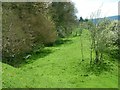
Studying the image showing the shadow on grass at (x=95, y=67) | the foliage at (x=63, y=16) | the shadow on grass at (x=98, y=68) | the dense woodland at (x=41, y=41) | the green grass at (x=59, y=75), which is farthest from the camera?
the foliage at (x=63, y=16)

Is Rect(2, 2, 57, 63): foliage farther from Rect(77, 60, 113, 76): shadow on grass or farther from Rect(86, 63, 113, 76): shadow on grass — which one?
Rect(86, 63, 113, 76): shadow on grass

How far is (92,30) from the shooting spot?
40.6 m

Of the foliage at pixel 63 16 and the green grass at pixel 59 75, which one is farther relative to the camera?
the foliage at pixel 63 16

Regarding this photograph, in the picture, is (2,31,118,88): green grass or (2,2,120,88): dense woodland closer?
(2,31,118,88): green grass

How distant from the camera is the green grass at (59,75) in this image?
83.3 ft

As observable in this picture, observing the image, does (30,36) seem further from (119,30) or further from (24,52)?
(119,30)

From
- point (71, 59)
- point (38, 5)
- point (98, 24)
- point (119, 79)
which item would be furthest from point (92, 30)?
point (38, 5)

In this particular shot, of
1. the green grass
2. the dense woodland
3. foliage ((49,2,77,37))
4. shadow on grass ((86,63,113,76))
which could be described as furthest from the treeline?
shadow on grass ((86,63,113,76))

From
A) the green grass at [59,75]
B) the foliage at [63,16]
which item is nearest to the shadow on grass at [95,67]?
the green grass at [59,75]

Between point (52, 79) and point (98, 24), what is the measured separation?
15.2 meters

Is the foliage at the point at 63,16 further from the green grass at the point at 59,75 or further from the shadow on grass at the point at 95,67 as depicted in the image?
the shadow on grass at the point at 95,67

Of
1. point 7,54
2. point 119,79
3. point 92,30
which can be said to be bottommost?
point 119,79

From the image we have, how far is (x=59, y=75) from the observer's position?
107 ft

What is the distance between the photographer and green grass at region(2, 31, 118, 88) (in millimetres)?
25391
